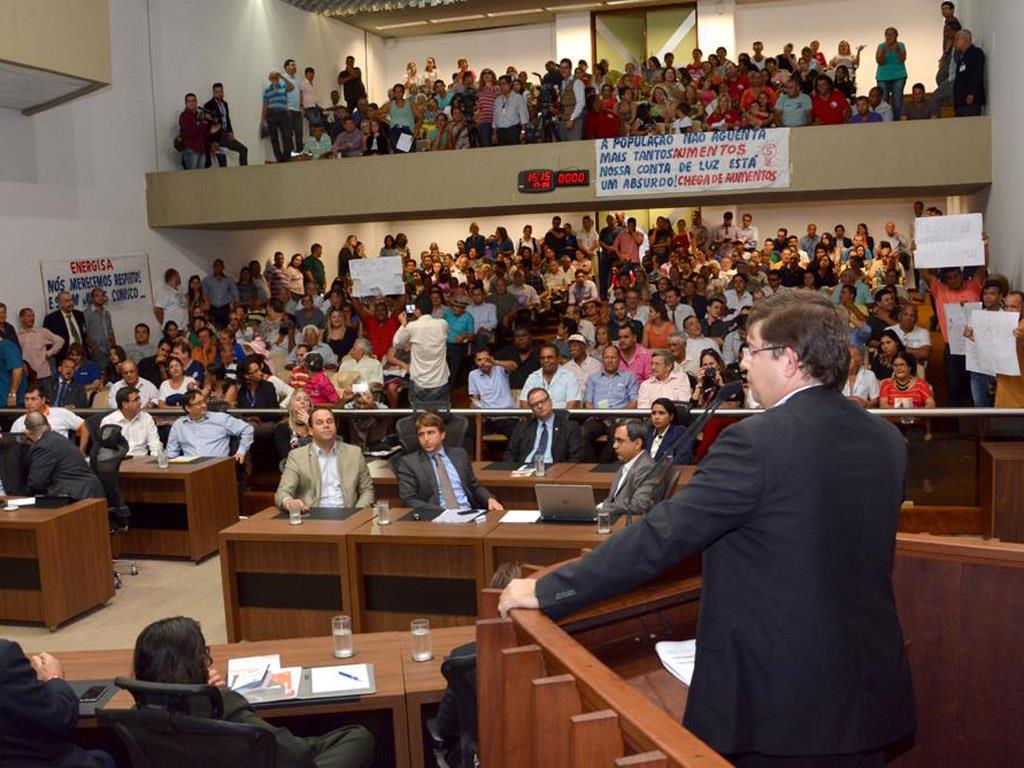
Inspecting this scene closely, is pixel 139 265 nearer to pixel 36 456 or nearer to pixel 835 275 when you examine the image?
pixel 36 456

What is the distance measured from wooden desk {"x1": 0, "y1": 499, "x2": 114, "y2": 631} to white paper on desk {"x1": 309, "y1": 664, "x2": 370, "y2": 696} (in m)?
3.45

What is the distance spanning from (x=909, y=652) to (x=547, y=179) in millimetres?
10861

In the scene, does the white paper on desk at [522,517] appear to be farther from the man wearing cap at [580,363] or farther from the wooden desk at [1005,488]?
the man wearing cap at [580,363]

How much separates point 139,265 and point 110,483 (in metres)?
7.33

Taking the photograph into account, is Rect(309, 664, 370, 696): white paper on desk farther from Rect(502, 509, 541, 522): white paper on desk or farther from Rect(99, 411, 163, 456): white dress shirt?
Rect(99, 411, 163, 456): white dress shirt

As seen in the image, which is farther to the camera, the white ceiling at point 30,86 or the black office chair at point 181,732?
the white ceiling at point 30,86

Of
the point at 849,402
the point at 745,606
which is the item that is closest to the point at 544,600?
the point at 745,606

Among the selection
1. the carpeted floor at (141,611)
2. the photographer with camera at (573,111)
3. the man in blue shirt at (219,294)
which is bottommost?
the carpeted floor at (141,611)

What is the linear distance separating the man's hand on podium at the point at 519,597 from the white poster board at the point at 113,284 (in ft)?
39.0

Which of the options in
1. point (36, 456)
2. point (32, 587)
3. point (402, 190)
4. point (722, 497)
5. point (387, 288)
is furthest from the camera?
point (402, 190)

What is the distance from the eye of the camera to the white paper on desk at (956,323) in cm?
820

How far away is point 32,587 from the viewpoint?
669 centimetres

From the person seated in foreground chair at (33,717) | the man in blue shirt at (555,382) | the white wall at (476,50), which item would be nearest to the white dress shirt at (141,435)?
the man in blue shirt at (555,382)

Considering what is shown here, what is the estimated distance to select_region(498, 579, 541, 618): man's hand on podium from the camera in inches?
79.0
